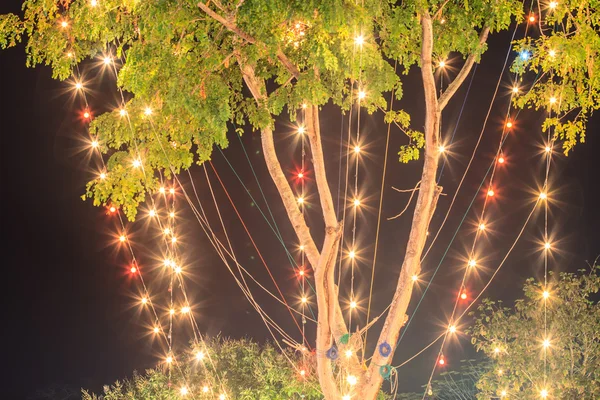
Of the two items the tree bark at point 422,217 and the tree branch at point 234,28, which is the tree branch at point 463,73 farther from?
the tree branch at point 234,28

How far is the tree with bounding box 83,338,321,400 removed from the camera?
10492 millimetres

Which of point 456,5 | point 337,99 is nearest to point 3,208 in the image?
point 337,99

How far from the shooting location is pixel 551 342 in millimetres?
8273

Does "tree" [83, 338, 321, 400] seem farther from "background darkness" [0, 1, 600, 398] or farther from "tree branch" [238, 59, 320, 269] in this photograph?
"tree branch" [238, 59, 320, 269]

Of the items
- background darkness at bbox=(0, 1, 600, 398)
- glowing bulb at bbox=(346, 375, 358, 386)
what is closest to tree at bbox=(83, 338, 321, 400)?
background darkness at bbox=(0, 1, 600, 398)

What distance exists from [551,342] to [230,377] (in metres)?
4.97

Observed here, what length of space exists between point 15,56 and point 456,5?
822cm

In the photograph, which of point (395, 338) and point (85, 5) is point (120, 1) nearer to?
point (85, 5)

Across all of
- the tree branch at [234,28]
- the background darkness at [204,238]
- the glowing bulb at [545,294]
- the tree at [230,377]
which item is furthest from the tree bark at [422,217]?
the background darkness at [204,238]

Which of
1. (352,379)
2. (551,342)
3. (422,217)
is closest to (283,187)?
(422,217)

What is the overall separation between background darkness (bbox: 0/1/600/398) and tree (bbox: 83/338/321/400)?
7.32 ft

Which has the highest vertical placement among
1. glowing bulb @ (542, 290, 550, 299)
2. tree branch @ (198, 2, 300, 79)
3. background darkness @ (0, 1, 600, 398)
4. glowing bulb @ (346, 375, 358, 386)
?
background darkness @ (0, 1, 600, 398)

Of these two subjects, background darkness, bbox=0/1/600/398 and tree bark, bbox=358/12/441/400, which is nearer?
tree bark, bbox=358/12/441/400

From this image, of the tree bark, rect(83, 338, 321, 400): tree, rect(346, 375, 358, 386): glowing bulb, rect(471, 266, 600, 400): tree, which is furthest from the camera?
rect(83, 338, 321, 400): tree
